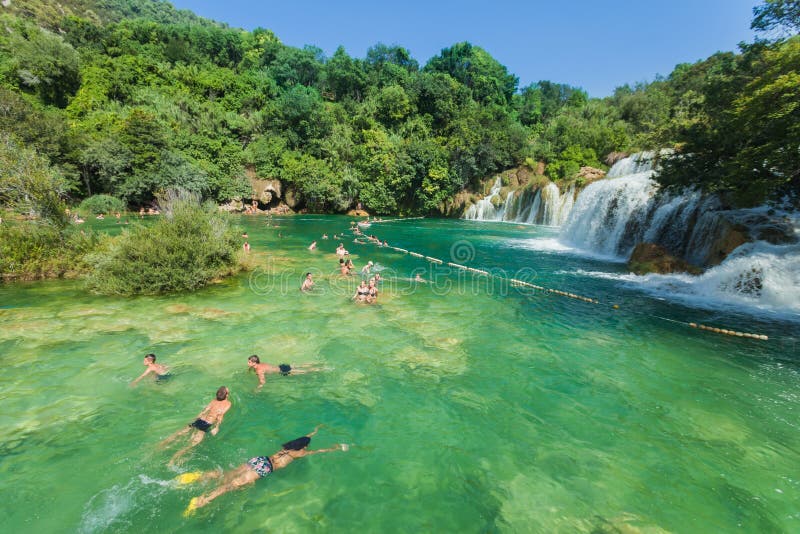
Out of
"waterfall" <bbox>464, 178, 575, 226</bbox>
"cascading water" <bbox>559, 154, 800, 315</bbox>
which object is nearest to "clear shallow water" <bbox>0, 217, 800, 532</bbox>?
"cascading water" <bbox>559, 154, 800, 315</bbox>

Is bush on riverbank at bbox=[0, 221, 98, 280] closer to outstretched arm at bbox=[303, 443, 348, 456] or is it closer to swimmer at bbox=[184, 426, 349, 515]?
swimmer at bbox=[184, 426, 349, 515]

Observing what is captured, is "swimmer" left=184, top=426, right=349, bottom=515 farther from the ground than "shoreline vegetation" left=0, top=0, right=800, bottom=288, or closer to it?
closer to it

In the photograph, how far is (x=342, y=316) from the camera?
45.6 feet

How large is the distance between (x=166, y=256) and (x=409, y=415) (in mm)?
13040

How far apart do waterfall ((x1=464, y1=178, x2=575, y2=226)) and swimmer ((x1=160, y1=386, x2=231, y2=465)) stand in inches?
1664

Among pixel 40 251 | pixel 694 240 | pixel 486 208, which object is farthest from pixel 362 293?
pixel 486 208

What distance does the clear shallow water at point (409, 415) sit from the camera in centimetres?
568

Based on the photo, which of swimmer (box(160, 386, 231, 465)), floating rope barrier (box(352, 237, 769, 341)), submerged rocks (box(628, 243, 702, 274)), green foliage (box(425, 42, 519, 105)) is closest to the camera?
swimmer (box(160, 386, 231, 465))

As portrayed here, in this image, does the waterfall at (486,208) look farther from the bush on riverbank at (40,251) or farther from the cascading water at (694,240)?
the bush on riverbank at (40,251)

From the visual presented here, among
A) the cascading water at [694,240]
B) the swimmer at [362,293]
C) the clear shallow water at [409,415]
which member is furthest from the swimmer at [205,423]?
the cascading water at [694,240]

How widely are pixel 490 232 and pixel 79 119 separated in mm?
59121

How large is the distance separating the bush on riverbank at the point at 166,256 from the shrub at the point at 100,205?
3315 centimetres

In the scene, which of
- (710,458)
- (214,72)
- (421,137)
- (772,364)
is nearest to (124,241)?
(710,458)

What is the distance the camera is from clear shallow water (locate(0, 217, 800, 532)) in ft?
18.6
